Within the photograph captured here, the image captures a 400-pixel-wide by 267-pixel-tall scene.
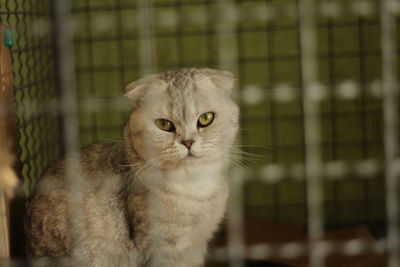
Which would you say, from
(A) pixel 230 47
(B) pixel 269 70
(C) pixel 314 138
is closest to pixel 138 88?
(C) pixel 314 138

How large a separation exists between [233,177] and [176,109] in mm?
583

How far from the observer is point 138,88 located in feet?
5.29

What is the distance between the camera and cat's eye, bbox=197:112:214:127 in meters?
1.61

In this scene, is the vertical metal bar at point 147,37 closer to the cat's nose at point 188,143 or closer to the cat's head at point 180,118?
the cat's head at point 180,118

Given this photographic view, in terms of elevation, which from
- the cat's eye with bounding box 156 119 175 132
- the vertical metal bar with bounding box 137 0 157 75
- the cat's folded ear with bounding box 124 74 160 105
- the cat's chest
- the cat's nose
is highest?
the vertical metal bar with bounding box 137 0 157 75

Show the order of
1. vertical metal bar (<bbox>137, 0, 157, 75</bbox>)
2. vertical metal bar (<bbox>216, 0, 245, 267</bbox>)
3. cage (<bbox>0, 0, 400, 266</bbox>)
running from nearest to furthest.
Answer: vertical metal bar (<bbox>137, 0, 157, 75</bbox>), vertical metal bar (<bbox>216, 0, 245, 267</bbox>), cage (<bbox>0, 0, 400, 266</bbox>)

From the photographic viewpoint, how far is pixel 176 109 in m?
1.58

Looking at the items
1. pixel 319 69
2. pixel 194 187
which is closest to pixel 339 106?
pixel 319 69

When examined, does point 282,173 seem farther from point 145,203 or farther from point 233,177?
point 145,203

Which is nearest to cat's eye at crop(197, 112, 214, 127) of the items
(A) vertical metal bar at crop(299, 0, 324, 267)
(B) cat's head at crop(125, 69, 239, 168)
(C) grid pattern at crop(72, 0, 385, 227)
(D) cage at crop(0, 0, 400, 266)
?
(B) cat's head at crop(125, 69, 239, 168)

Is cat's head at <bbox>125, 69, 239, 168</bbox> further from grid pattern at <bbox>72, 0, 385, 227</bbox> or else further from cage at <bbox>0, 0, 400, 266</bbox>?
grid pattern at <bbox>72, 0, 385, 227</bbox>

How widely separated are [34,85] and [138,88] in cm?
62

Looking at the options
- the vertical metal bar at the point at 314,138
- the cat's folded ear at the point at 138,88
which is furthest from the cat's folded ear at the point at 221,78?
the vertical metal bar at the point at 314,138

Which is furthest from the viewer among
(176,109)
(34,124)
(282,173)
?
(282,173)
